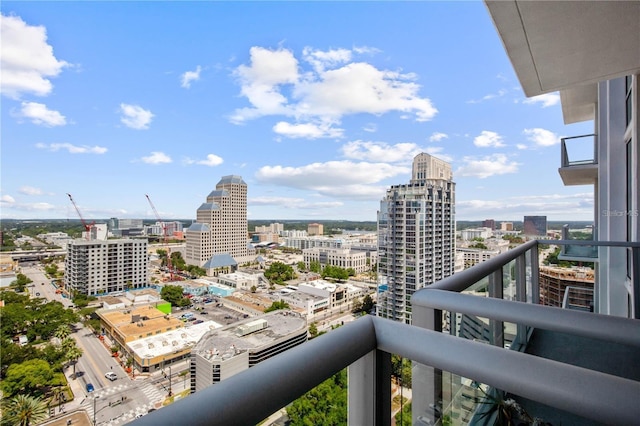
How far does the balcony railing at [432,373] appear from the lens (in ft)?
0.83

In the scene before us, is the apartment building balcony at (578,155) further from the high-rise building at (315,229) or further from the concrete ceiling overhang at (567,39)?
the high-rise building at (315,229)

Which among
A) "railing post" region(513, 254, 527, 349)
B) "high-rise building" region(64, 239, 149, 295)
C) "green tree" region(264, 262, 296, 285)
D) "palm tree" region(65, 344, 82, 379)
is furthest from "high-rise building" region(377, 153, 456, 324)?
"high-rise building" region(64, 239, 149, 295)

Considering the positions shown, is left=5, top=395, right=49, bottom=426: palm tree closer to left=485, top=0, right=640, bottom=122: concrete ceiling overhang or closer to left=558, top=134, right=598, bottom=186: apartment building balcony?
left=485, top=0, right=640, bottom=122: concrete ceiling overhang

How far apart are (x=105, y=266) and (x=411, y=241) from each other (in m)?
19.9

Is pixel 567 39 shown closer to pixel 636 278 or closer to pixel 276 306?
pixel 636 278

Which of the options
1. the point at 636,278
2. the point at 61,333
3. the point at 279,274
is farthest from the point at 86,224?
the point at 636,278

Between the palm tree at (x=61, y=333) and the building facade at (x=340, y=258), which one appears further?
the building facade at (x=340, y=258)

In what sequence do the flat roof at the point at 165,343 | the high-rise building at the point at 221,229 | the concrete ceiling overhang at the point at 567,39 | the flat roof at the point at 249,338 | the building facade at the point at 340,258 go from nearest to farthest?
1. the concrete ceiling overhang at the point at 567,39
2. the flat roof at the point at 249,338
3. the flat roof at the point at 165,343
4. the building facade at the point at 340,258
5. the high-rise building at the point at 221,229

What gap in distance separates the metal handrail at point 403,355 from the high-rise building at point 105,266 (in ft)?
78.4

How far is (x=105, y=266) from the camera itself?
2064cm

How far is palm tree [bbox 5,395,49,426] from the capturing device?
6.84 m

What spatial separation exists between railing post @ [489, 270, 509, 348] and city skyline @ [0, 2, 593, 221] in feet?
30.8

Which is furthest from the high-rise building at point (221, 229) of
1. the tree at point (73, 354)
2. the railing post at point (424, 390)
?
the railing post at point (424, 390)

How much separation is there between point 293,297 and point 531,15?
20.9 meters
